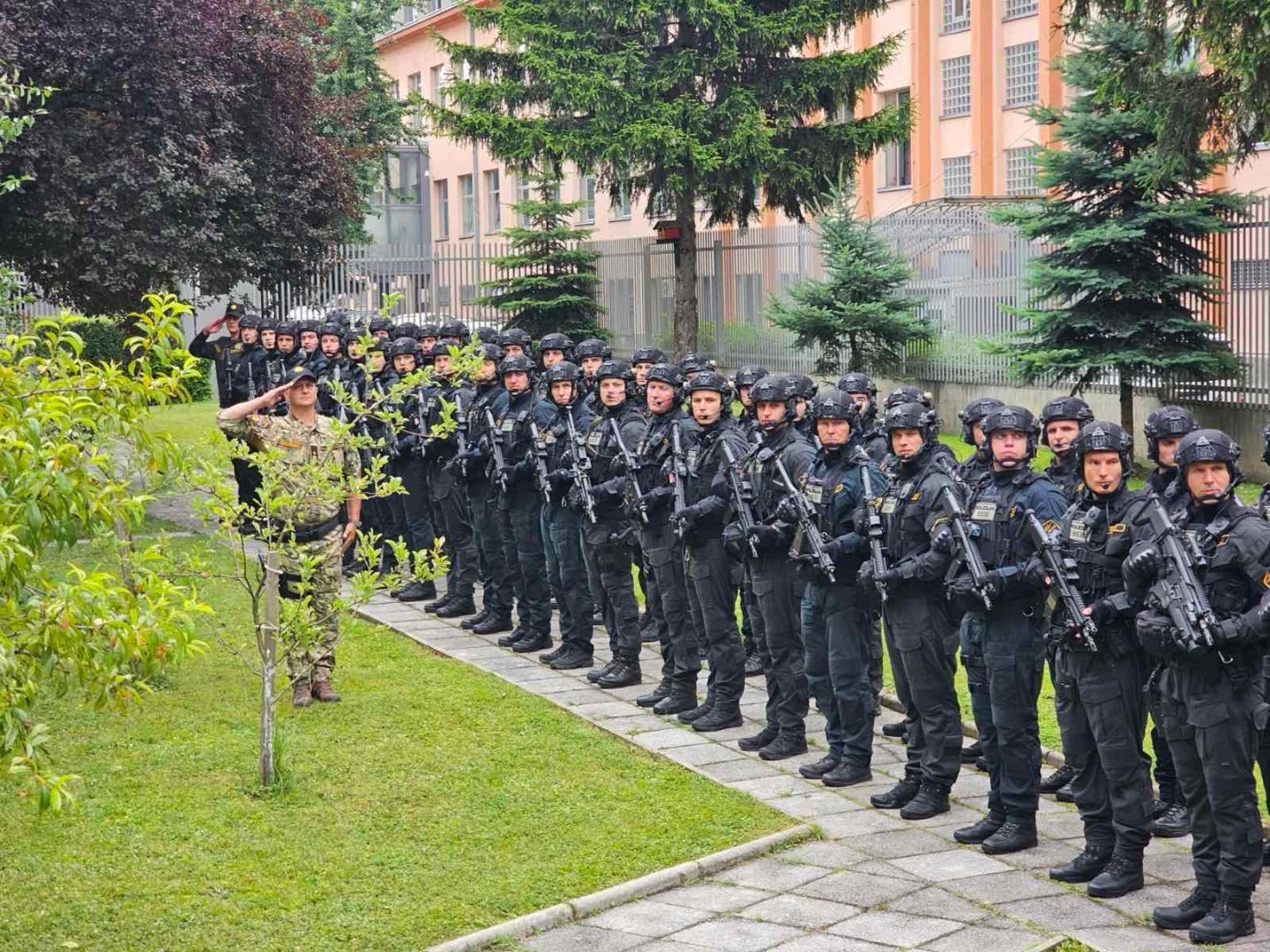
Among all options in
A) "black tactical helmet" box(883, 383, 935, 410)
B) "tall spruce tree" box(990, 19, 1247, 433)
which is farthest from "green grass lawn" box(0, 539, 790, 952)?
"tall spruce tree" box(990, 19, 1247, 433)

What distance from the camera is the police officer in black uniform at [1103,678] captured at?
25.3 feet

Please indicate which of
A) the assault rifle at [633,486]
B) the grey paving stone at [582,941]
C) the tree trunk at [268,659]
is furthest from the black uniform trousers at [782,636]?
the grey paving stone at [582,941]

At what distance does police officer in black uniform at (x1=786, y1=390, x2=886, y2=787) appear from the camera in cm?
965

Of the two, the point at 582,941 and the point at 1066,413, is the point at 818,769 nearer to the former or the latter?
the point at 1066,413

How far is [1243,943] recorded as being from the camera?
279 inches

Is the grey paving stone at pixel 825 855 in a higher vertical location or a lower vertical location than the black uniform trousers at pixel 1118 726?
lower

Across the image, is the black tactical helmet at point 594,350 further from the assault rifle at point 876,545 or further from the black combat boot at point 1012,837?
the black combat boot at point 1012,837

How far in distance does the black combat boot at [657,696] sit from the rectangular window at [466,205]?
43.5 m

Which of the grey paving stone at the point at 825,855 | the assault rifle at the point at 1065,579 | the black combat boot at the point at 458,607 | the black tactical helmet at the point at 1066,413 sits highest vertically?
the black tactical helmet at the point at 1066,413

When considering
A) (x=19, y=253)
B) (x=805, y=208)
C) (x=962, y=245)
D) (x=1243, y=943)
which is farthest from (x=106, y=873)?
(x=805, y=208)

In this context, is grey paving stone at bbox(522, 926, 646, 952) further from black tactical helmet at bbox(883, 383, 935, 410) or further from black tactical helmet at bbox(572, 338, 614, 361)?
black tactical helmet at bbox(572, 338, 614, 361)

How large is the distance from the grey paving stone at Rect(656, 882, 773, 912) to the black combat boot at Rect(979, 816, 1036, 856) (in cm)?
125

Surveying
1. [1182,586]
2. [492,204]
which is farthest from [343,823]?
[492,204]

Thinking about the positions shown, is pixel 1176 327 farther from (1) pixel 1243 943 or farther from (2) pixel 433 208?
A: (2) pixel 433 208
